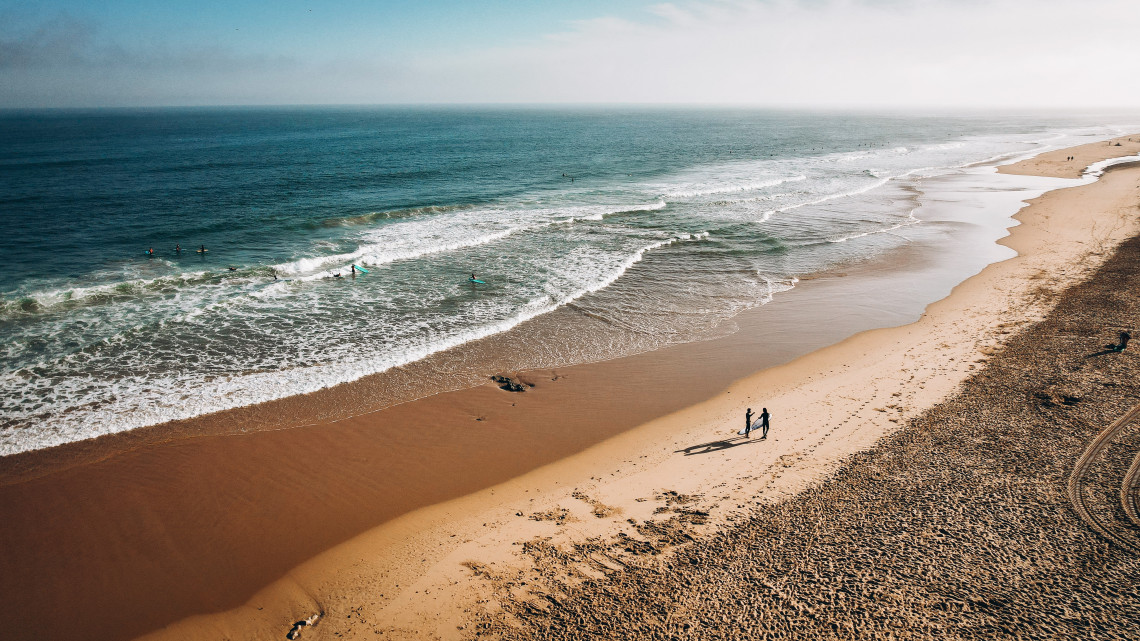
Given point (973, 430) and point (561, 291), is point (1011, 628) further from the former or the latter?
point (561, 291)

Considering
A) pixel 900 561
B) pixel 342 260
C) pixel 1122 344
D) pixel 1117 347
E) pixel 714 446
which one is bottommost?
pixel 900 561

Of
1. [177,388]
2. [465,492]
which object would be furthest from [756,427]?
[177,388]

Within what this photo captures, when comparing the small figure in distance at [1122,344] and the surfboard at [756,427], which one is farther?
the small figure in distance at [1122,344]

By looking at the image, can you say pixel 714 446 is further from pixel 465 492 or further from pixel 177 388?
pixel 177 388

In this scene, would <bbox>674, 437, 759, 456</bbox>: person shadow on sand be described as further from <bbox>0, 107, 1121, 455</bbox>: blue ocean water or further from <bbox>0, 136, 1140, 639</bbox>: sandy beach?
<bbox>0, 107, 1121, 455</bbox>: blue ocean water

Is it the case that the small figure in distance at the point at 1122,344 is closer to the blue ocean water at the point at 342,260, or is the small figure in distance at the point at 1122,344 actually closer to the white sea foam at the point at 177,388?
the blue ocean water at the point at 342,260

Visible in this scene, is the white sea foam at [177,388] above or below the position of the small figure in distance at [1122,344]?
below

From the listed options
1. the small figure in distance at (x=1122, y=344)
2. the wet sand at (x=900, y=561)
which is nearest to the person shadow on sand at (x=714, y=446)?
the wet sand at (x=900, y=561)

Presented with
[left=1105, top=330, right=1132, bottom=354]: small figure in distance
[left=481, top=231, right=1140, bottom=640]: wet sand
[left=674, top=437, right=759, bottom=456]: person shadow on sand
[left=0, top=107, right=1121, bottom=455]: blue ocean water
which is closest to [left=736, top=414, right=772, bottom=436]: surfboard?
[left=674, top=437, right=759, bottom=456]: person shadow on sand
